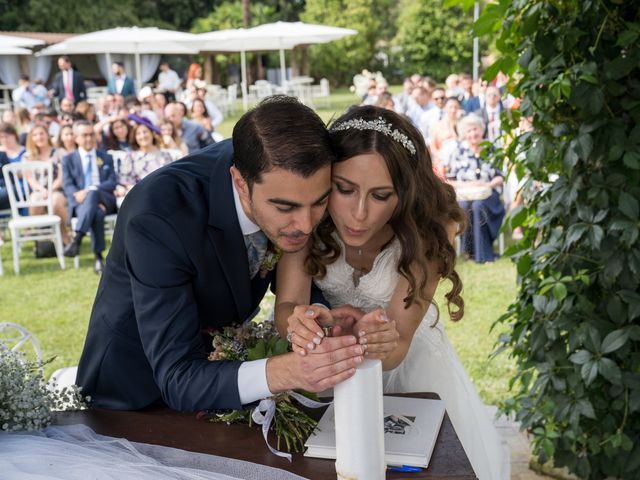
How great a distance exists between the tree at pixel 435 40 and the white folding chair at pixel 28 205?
28.9m

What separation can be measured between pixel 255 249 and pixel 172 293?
0.44m

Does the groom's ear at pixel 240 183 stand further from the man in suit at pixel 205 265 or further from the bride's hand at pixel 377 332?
the bride's hand at pixel 377 332

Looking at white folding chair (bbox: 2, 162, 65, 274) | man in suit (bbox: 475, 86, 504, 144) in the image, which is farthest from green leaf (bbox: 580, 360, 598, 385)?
man in suit (bbox: 475, 86, 504, 144)

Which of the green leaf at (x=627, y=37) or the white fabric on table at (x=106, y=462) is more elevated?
the green leaf at (x=627, y=37)

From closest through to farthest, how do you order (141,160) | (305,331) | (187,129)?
(305,331) < (141,160) < (187,129)

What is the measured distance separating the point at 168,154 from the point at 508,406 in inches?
284

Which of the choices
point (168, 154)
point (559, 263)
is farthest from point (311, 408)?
point (168, 154)

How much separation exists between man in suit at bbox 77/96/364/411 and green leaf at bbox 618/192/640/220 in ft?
4.16

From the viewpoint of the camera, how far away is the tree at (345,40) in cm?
4050

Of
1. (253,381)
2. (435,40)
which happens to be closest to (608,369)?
(253,381)

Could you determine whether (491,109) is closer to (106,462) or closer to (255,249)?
(255,249)

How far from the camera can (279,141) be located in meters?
2.04

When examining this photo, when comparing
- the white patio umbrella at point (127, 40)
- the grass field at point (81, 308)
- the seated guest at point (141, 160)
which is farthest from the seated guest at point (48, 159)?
the white patio umbrella at point (127, 40)

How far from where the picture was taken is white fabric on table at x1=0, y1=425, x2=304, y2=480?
5.80 feet
